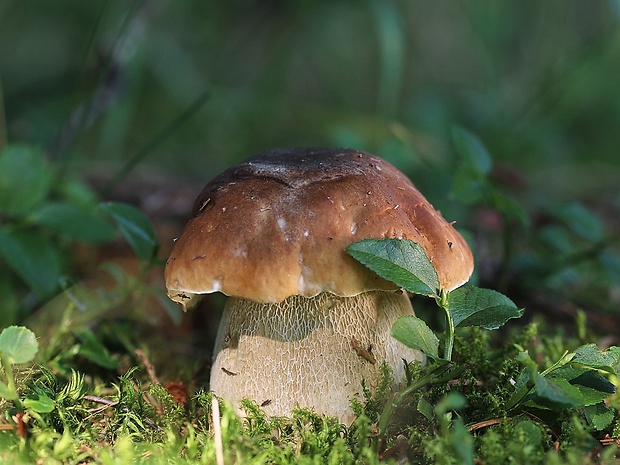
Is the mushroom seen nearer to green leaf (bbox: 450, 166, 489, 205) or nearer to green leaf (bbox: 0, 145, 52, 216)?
green leaf (bbox: 450, 166, 489, 205)

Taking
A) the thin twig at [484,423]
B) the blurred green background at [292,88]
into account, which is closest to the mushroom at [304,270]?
the thin twig at [484,423]

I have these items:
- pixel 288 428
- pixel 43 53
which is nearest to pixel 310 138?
pixel 43 53

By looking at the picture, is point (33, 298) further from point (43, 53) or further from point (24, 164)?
point (43, 53)

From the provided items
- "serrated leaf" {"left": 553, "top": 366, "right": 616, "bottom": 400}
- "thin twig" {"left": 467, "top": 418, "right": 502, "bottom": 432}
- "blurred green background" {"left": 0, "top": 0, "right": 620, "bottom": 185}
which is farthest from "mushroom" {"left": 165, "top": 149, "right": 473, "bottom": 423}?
"blurred green background" {"left": 0, "top": 0, "right": 620, "bottom": 185}

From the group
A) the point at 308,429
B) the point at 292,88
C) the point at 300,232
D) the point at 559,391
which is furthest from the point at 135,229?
the point at 292,88

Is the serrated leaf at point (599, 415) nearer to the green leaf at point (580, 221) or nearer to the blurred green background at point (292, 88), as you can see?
the green leaf at point (580, 221)

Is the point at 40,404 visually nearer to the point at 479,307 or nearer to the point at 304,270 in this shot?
the point at 304,270
